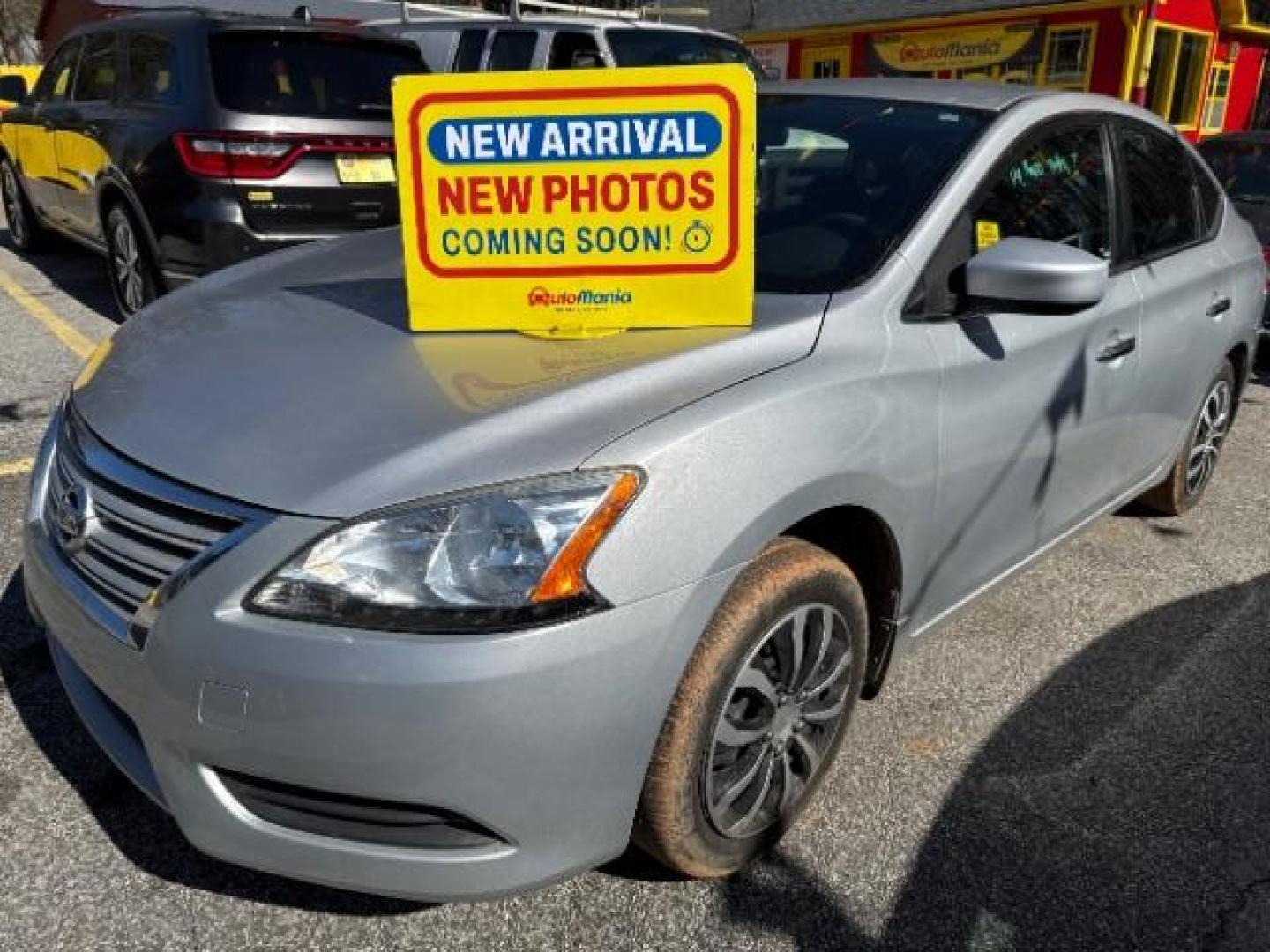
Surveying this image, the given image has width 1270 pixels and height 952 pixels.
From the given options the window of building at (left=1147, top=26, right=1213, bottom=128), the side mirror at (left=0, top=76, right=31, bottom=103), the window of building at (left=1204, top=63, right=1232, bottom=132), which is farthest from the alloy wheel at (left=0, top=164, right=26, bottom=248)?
the window of building at (left=1204, top=63, right=1232, bottom=132)

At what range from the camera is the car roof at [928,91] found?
9.37ft

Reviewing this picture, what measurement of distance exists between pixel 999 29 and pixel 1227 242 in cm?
1761

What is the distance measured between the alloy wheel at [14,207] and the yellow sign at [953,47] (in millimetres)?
16753

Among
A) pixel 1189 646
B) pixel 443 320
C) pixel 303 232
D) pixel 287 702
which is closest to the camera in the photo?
pixel 287 702

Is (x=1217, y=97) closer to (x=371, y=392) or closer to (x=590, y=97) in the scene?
(x=590, y=97)

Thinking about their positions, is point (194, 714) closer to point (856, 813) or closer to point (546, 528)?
point (546, 528)

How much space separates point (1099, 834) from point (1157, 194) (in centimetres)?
212

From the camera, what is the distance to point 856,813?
2.39m

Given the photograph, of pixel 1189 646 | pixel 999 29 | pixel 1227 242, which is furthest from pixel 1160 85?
pixel 1189 646

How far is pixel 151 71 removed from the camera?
570cm

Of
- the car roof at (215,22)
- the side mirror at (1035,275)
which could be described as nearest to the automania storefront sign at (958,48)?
the car roof at (215,22)

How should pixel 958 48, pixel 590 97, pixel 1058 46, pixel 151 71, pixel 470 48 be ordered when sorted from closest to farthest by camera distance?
pixel 590 97
pixel 151 71
pixel 470 48
pixel 1058 46
pixel 958 48

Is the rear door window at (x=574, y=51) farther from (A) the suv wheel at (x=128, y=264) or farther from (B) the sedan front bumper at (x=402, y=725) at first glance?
(B) the sedan front bumper at (x=402, y=725)

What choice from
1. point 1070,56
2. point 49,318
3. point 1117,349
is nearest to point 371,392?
point 1117,349
